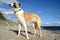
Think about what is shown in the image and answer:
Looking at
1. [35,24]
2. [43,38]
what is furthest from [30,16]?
[43,38]

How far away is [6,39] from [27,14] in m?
2.48

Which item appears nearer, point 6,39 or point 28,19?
point 6,39

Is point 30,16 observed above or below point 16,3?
below

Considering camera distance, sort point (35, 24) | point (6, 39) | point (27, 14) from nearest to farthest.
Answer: point (6, 39), point (27, 14), point (35, 24)

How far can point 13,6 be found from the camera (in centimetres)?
1143

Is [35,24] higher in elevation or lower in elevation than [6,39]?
higher

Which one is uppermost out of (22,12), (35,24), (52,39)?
(22,12)

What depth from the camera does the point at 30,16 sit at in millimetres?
12352

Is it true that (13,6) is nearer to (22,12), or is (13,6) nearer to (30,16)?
(22,12)

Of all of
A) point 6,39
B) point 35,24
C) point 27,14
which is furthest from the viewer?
point 35,24

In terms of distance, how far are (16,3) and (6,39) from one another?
266 cm

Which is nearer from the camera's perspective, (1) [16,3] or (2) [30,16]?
(1) [16,3]

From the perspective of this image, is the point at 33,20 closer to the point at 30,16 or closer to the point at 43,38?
the point at 30,16

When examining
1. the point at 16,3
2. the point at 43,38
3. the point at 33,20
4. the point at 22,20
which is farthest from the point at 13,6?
the point at 43,38
